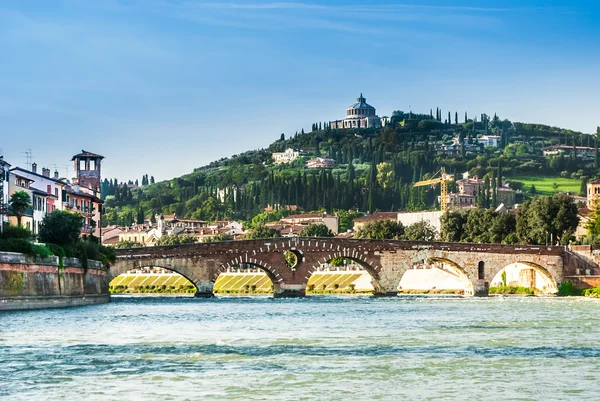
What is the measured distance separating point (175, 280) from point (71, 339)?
101983 mm

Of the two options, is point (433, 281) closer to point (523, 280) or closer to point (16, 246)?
point (523, 280)

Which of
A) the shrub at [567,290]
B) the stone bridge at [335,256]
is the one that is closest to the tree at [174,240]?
Answer: the stone bridge at [335,256]

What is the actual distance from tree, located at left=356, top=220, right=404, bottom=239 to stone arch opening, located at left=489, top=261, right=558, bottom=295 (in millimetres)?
41517

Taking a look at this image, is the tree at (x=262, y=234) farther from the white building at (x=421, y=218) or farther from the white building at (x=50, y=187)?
the white building at (x=50, y=187)

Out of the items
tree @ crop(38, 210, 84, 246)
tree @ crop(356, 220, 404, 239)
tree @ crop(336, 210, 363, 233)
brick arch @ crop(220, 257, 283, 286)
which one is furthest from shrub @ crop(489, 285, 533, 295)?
tree @ crop(336, 210, 363, 233)

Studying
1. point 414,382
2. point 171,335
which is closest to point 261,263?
point 171,335

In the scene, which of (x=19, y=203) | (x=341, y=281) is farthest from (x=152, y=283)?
(x=19, y=203)

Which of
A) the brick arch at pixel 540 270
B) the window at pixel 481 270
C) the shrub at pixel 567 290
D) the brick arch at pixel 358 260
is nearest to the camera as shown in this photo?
the brick arch at pixel 358 260

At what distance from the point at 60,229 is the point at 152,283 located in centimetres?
7326

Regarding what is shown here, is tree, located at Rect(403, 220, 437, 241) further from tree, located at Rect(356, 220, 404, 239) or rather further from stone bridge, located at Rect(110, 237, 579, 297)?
stone bridge, located at Rect(110, 237, 579, 297)

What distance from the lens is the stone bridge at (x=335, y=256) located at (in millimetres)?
90812

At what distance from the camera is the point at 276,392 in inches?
996

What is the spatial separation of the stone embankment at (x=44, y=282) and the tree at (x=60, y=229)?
6.42 ft

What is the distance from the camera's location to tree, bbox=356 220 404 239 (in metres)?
146
